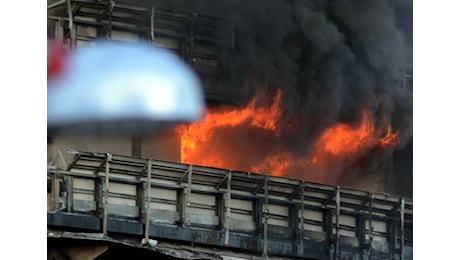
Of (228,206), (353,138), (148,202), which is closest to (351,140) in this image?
(353,138)

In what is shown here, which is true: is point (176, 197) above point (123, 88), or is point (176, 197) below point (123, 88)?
below

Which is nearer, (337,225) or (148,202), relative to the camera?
(148,202)

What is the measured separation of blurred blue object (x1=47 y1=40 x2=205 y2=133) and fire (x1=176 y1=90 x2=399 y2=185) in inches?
4.2

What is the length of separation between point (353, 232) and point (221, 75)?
1017 mm

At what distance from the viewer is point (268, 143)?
253 inches

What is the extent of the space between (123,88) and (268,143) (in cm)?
75

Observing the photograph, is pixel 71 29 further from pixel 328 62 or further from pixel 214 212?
pixel 328 62

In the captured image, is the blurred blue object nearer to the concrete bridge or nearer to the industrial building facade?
the industrial building facade

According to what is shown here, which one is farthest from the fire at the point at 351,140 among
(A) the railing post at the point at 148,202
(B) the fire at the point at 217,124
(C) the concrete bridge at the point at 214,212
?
(A) the railing post at the point at 148,202

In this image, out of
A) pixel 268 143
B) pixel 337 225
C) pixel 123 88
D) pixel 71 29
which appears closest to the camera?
pixel 71 29

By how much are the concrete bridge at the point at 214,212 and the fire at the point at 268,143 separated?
0.19ft

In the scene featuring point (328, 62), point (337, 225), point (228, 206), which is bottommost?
point (337, 225)

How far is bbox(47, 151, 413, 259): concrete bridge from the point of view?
6.06 metres

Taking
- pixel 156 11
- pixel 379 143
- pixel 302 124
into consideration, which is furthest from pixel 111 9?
pixel 379 143
